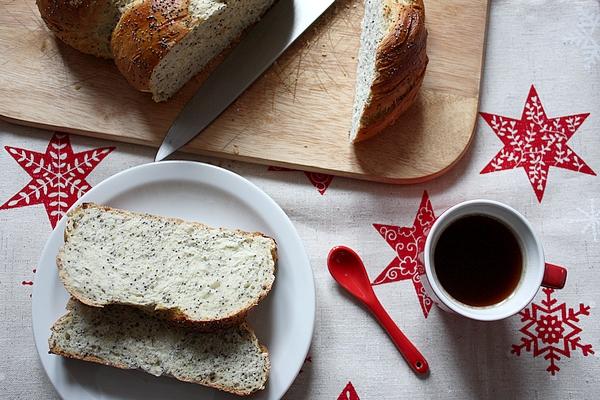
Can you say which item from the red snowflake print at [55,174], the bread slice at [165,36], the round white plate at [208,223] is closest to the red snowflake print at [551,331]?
the round white plate at [208,223]

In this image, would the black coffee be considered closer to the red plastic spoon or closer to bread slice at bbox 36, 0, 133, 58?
the red plastic spoon

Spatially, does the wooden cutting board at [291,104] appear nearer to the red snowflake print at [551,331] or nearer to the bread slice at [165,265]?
the bread slice at [165,265]

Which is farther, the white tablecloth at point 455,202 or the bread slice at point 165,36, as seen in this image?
the white tablecloth at point 455,202

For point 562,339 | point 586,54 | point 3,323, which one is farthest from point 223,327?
point 586,54

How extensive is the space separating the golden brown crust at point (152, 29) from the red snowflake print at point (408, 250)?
963 mm

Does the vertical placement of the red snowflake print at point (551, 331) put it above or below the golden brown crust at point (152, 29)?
below

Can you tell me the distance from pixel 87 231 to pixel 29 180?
0.38 metres

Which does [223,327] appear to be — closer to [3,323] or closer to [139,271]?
[139,271]

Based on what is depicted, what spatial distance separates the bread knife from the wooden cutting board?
5 centimetres

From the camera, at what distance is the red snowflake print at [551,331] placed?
2436 millimetres

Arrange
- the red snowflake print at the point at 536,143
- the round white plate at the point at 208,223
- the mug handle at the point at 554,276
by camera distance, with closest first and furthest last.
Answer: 1. the mug handle at the point at 554,276
2. the round white plate at the point at 208,223
3. the red snowflake print at the point at 536,143

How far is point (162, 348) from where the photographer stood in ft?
7.29

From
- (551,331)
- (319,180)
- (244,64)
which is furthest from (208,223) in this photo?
(551,331)

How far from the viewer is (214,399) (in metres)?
2.29
